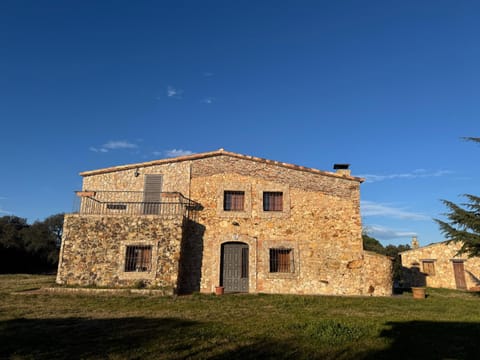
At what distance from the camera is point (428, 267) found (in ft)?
79.5

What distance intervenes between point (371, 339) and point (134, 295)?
873cm

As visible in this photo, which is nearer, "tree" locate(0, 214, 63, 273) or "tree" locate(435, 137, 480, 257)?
"tree" locate(435, 137, 480, 257)

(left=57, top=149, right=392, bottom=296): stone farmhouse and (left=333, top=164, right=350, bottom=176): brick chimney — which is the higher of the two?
(left=333, top=164, right=350, bottom=176): brick chimney

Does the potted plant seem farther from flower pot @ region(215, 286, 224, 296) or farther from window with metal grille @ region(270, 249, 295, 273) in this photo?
window with metal grille @ region(270, 249, 295, 273)

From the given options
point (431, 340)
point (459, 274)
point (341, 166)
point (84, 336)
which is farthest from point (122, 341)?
point (459, 274)

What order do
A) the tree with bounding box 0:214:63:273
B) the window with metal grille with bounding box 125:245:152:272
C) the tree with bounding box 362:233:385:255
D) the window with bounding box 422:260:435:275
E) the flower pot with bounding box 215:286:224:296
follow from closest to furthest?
the window with metal grille with bounding box 125:245:152:272, the flower pot with bounding box 215:286:224:296, the window with bounding box 422:260:435:275, the tree with bounding box 0:214:63:273, the tree with bounding box 362:233:385:255

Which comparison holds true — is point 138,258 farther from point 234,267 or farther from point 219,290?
point 234,267

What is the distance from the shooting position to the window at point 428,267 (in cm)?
2402

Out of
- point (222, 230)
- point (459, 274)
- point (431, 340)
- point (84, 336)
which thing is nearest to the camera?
point (84, 336)

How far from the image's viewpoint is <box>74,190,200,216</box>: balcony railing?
49.8 feet

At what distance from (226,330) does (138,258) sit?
26.5ft

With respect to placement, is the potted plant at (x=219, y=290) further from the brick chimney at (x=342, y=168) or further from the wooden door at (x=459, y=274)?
the wooden door at (x=459, y=274)

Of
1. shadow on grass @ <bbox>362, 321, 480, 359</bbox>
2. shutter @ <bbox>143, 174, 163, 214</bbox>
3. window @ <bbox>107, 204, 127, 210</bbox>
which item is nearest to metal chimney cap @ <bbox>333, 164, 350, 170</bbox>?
shutter @ <bbox>143, 174, 163, 214</bbox>

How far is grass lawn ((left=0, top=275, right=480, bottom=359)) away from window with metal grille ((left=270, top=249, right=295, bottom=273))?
3994 millimetres
